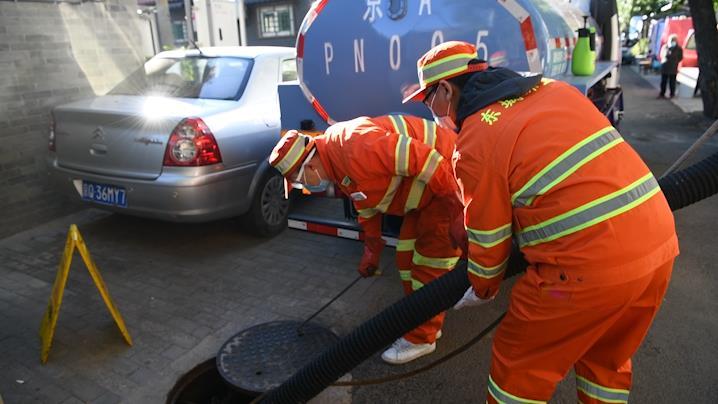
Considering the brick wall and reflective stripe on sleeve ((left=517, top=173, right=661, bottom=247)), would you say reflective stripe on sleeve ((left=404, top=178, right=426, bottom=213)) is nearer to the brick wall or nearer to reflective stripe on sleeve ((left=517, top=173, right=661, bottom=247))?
reflective stripe on sleeve ((left=517, top=173, right=661, bottom=247))

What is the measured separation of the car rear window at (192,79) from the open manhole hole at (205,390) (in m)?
2.42

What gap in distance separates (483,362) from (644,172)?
1634 mm

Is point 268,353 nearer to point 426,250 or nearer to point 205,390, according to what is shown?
point 205,390

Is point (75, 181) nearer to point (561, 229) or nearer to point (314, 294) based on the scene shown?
point (314, 294)

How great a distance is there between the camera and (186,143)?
388cm

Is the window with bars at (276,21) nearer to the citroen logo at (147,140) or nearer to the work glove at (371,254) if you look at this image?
the citroen logo at (147,140)

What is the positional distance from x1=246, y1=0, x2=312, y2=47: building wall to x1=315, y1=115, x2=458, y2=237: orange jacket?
17548 mm

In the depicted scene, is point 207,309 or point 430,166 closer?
point 430,166

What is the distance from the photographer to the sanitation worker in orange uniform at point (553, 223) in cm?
159

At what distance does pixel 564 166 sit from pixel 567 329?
550 mm

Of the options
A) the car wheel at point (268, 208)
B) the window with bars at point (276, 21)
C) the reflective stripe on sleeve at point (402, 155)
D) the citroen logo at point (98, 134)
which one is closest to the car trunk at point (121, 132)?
the citroen logo at point (98, 134)

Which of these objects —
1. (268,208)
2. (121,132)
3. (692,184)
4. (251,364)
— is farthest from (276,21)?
(692,184)

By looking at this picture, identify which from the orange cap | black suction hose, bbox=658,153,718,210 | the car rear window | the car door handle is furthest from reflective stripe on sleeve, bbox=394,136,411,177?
the car door handle

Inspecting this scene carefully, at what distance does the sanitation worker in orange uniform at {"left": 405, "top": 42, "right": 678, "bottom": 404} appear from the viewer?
1.59m
